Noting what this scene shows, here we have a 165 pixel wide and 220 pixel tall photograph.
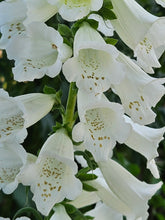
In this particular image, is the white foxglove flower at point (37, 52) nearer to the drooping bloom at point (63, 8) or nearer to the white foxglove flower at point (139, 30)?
the drooping bloom at point (63, 8)

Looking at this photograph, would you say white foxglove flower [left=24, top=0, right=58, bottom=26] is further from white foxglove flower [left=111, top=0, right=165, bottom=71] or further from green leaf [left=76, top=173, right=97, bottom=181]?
green leaf [left=76, top=173, right=97, bottom=181]

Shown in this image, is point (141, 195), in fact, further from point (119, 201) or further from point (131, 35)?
point (131, 35)

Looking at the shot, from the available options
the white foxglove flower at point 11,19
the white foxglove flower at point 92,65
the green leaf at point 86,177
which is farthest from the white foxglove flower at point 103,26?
the green leaf at point 86,177

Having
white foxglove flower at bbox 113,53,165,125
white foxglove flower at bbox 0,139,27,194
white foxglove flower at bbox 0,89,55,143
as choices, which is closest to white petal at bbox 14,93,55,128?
white foxglove flower at bbox 0,89,55,143

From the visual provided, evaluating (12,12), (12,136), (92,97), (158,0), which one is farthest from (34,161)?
(158,0)

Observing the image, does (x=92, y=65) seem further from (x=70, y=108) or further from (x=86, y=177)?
(x=86, y=177)

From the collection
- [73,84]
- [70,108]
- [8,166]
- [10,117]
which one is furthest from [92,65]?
[8,166]
